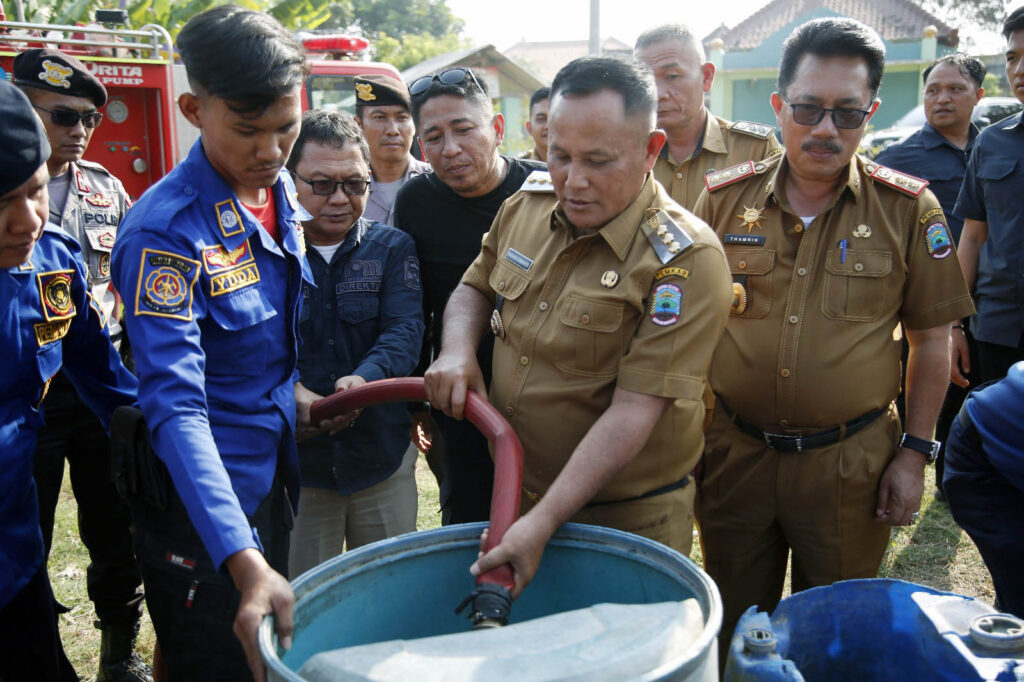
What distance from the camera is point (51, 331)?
6.61 feet

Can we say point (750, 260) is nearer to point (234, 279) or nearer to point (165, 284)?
point (234, 279)

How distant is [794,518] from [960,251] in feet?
7.20

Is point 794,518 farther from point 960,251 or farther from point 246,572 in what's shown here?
point 960,251

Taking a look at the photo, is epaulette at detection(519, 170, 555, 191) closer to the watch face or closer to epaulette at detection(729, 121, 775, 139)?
epaulette at detection(729, 121, 775, 139)

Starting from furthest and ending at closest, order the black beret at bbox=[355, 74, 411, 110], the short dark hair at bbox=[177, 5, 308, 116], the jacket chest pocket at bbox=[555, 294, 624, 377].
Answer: the black beret at bbox=[355, 74, 411, 110]
the jacket chest pocket at bbox=[555, 294, 624, 377]
the short dark hair at bbox=[177, 5, 308, 116]

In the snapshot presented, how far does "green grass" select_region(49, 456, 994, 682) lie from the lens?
337 cm

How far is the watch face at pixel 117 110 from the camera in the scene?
7.07 meters

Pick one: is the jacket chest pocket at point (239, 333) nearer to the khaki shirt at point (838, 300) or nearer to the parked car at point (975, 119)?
the khaki shirt at point (838, 300)

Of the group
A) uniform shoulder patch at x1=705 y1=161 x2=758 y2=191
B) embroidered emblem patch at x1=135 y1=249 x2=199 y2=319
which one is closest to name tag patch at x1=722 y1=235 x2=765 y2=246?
uniform shoulder patch at x1=705 y1=161 x2=758 y2=191

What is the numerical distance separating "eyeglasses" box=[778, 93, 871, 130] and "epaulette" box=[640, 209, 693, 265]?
2.31 feet

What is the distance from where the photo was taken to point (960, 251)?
4.00 meters

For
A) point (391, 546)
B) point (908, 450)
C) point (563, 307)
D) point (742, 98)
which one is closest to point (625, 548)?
point (391, 546)

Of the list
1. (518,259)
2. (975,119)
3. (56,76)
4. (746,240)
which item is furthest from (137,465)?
(975,119)

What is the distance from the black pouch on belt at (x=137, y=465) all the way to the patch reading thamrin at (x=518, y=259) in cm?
96
